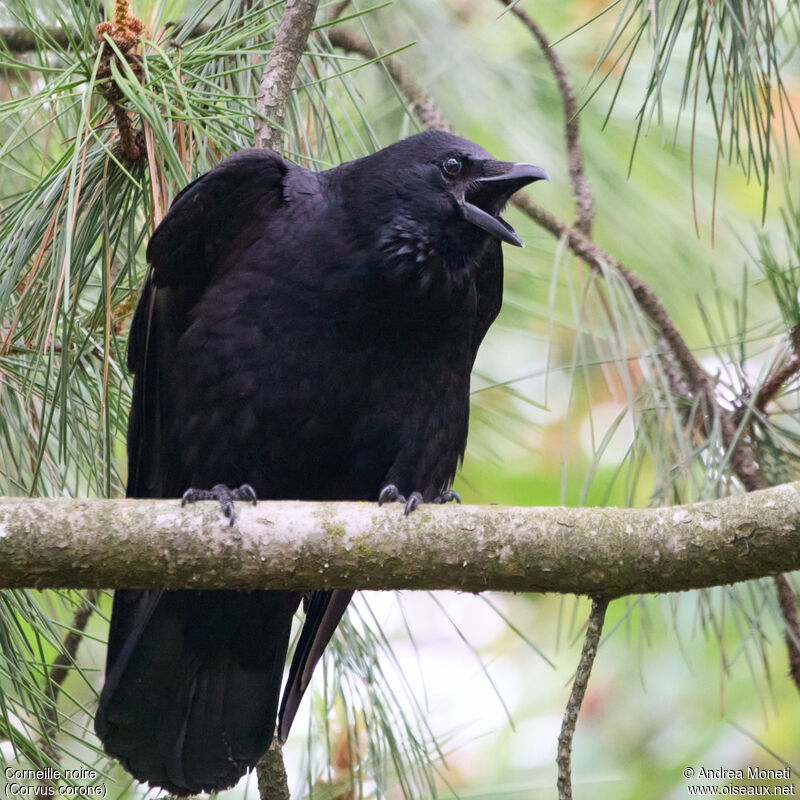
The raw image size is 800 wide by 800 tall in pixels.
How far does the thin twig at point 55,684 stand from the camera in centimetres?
226

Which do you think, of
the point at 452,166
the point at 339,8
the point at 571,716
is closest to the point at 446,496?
the point at 452,166

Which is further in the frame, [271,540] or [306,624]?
[306,624]

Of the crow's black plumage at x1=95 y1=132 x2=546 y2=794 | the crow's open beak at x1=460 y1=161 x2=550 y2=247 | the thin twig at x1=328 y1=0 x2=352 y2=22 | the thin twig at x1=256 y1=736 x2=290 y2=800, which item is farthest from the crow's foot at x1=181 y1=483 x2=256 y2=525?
the thin twig at x1=328 y1=0 x2=352 y2=22

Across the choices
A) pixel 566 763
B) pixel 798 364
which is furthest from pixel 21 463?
pixel 798 364

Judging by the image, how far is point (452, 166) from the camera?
274cm

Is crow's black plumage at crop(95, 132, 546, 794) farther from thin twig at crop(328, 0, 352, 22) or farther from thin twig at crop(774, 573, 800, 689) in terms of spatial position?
thin twig at crop(774, 573, 800, 689)

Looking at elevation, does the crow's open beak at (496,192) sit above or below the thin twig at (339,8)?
below

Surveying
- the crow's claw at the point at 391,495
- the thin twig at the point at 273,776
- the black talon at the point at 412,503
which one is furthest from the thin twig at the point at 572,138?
the thin twig at the point at 273,776

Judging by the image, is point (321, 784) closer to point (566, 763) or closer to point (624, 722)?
point (566, 763)

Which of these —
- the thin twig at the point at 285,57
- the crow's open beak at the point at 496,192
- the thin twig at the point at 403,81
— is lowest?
the crow's open beak at the point at 496,192

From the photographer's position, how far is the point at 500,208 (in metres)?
2.80

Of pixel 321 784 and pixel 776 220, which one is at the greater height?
pixel 776 220

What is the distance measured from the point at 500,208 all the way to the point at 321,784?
159 cm

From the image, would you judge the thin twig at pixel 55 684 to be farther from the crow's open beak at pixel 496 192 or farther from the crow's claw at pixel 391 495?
the crow's open beak at pixel 496 192
